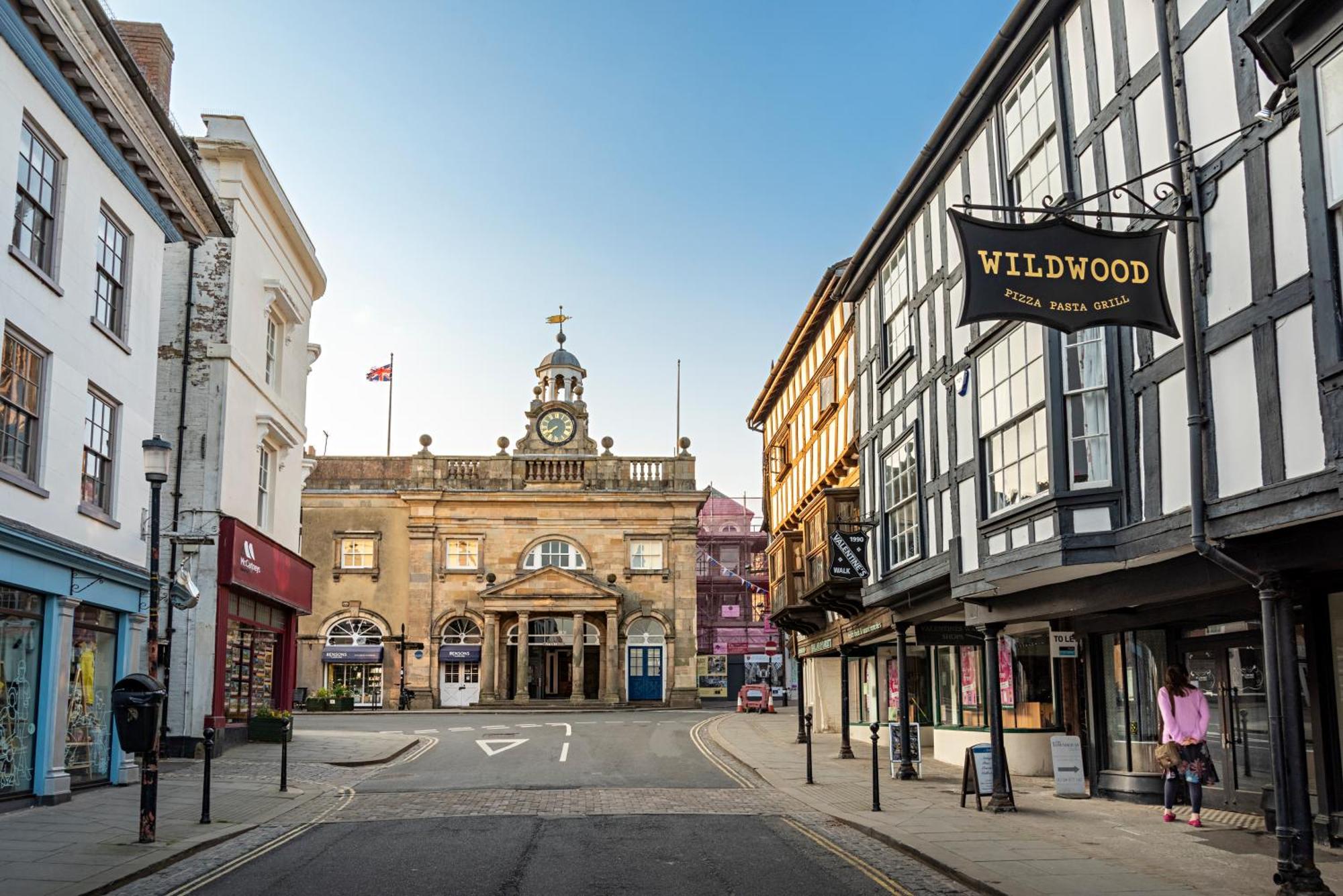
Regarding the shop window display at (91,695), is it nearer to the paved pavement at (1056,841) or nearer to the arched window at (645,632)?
the paved pavement at (1056,841)

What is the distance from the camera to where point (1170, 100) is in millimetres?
11750

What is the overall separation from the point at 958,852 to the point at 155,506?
932 centimetres

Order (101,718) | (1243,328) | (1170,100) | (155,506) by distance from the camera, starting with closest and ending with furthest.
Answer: (1243,328) → (1170,100) → (155,506) → (101,718)

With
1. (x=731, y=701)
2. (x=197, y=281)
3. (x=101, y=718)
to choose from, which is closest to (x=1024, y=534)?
(x=101, y=718)

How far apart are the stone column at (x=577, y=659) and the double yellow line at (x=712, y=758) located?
12.3 meters

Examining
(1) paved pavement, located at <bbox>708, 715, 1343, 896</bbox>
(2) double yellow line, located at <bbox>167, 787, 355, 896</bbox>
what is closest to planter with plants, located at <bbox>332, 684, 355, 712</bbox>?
(1) paved pavement, located at <bbox>708, 715, 1343, 896</bbox>

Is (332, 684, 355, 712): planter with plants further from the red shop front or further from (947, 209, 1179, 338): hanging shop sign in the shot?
(947, 209, 1179, 338): hanging shop sign

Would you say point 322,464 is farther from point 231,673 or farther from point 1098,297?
point 1098,297

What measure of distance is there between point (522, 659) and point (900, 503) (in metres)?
33.3

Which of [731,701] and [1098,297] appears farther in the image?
[731,701]

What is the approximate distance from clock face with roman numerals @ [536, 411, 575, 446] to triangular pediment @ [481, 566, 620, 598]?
687 centimetres

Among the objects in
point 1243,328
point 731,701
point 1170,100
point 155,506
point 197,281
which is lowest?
point 731,701

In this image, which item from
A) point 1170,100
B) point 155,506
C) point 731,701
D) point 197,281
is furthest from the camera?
point 731,701

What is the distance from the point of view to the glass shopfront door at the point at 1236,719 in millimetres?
13641
